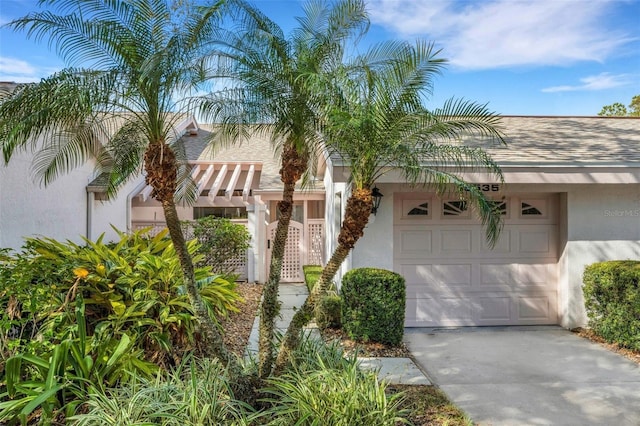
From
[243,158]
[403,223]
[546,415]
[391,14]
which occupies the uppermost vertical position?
[391,14]

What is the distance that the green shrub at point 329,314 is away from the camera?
8617 mm

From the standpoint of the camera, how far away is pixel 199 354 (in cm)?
635

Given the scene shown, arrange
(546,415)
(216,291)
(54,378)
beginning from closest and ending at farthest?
(54,378) → (546,415) → (216,291)

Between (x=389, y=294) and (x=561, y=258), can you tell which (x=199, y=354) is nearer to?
(x=389, y=294)

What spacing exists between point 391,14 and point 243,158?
10.4 metres

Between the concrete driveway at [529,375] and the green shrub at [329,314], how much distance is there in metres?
1.52

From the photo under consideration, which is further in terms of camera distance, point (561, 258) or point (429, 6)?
point (429, 6)

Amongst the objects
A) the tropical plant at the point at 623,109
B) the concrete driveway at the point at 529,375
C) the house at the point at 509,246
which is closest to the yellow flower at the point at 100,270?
the house at the point at 509,246

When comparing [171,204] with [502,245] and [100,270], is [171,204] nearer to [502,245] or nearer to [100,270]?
[100,270]

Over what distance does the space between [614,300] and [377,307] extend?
4.58m

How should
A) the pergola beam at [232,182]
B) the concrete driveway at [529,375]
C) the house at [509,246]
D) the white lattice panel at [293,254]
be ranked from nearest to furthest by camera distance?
the concrete driveway at [529,375] → the house at [509,246] → the white lattice panel at [293,254] → the pergola beam at [232,182]

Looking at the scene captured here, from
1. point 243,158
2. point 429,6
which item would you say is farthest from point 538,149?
point 243,158

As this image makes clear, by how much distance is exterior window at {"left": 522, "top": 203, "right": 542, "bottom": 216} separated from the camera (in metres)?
9.20

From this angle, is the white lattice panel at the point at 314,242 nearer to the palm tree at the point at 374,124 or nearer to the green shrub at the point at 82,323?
the green shrub at the point at 82,323
